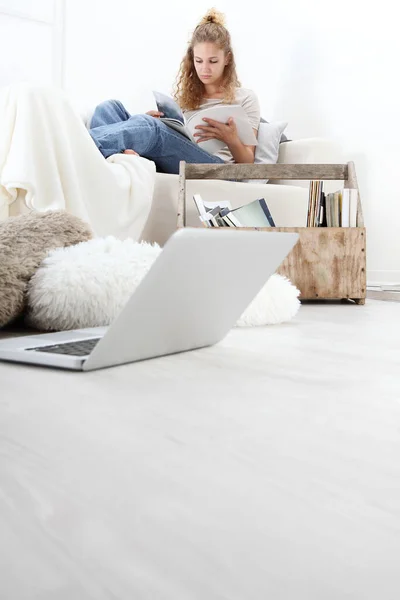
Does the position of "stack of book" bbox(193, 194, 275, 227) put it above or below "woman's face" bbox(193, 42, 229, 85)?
below

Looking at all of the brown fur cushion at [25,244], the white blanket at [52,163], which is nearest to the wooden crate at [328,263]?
the white blanket at [52,163]

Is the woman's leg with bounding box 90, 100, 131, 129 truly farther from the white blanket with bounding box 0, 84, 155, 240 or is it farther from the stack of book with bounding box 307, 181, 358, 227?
the stack of book with bounding box 307, 181, 358, 227

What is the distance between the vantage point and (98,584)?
1.03ft

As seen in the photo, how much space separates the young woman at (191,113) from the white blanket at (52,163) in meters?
0.30

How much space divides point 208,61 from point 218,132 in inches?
20.5

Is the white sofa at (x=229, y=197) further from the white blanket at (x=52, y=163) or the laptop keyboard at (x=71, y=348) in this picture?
the laptop keyboard at (x=71, y=348)

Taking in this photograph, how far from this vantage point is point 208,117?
9.18 ft

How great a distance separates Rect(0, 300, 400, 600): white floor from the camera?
33cm

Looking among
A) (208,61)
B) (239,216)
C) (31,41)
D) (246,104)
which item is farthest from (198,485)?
(31,41)

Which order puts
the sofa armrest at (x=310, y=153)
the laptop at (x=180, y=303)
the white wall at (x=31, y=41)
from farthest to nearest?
the white wall at (x=31, y=41)
the sofa armrest at (x=310, y=153)
the laptop at (x=180, y=303)

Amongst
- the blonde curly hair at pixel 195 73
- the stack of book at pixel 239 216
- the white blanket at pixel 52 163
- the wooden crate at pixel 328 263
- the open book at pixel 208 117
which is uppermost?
the blonde curly hair at pixel 195 73

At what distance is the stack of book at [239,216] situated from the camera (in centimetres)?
223

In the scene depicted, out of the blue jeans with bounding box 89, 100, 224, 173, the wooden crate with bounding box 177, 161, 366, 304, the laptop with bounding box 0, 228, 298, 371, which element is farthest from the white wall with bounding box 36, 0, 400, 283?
the laptop with bounding box 0, 228, 298, 371

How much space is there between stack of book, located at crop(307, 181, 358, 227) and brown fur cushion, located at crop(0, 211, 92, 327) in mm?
932
